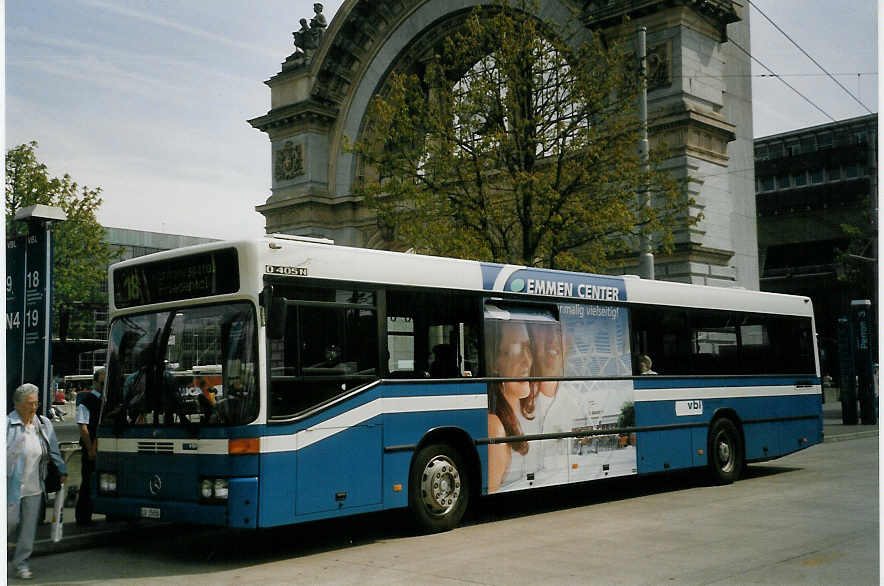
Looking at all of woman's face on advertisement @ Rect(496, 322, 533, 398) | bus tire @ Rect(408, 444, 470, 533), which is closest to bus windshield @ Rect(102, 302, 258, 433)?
bus tire @ Rect(408, 444, 470, 533)

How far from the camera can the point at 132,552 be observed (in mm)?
9836

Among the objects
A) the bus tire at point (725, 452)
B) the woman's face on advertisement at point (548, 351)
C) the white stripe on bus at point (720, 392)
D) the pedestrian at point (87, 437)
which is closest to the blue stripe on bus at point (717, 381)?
the white stripe on bus at point (720, 392)

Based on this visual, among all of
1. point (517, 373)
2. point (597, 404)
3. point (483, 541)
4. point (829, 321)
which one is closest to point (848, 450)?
point (597, 404)

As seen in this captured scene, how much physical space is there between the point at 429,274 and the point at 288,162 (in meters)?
29.8

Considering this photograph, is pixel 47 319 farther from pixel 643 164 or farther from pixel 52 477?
pixel 643 164

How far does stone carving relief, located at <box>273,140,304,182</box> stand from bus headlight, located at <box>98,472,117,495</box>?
29.8 metres

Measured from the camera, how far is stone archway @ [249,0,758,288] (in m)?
27.3

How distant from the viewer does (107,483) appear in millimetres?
Result: 9805

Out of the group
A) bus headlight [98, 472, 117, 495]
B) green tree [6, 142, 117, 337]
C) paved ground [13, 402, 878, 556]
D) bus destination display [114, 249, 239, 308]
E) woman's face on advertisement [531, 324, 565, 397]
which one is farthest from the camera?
green tree [6, 142, 117, 337]

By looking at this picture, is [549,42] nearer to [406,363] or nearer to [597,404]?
[597,404]

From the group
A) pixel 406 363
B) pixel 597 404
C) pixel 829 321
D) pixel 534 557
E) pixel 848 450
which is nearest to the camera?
pixel 534 557

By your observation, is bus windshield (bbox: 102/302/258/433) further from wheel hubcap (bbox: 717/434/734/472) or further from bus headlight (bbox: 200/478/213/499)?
wheel hubcap (bbox: 717/434/734/472)

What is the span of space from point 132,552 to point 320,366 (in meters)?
2.64

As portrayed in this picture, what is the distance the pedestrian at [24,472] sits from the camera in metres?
8.16
